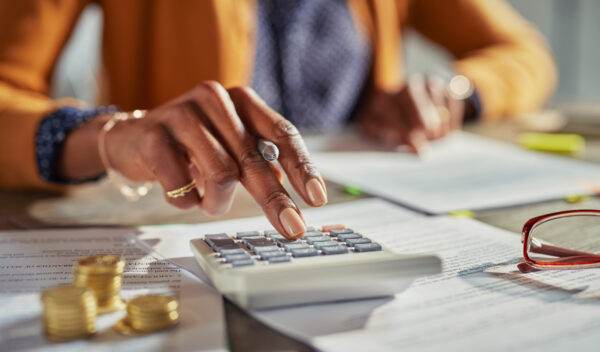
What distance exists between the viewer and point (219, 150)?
0.59 meters

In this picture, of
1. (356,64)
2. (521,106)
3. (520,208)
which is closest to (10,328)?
(520,208)

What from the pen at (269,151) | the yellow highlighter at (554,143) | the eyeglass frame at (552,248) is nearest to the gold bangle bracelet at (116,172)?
the pen at (269,151)

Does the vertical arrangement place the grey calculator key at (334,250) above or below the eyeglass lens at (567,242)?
above

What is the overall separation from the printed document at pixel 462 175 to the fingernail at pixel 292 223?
0.77 feet

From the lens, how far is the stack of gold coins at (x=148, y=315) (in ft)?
1.22

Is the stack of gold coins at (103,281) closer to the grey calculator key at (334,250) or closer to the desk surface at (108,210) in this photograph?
the grey calculator key at (334,250)

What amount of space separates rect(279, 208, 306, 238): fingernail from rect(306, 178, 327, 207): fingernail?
0.03 m

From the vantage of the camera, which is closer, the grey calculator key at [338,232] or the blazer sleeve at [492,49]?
the grey calculator key at [338,232]

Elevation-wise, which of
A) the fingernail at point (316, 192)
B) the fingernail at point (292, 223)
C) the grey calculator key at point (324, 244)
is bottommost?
the grey calculator key at point (324, 244)

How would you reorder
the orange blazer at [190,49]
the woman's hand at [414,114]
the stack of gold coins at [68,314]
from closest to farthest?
the stack of gold coins at [68,314] → the orange blazer at [190,49] → the woman's hand at [414,114]

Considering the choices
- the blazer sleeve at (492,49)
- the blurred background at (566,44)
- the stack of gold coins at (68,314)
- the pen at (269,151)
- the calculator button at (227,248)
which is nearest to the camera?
the stack of gold coins at (68,314)

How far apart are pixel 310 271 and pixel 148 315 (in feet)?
0.35

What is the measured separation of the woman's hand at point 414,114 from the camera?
3.55 ft

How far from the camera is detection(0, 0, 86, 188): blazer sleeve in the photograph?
83 cm
